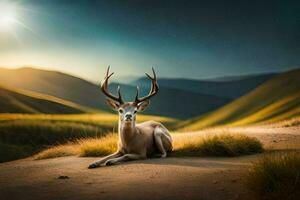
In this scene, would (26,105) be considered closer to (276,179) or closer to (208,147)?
(208,147)

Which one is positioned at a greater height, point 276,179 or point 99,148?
point 99,148

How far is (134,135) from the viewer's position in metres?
15.2

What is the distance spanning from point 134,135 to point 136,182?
185 inches

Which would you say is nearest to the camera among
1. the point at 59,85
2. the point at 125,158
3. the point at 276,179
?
the point at 276,179

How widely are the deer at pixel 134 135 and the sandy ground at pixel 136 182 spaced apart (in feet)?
2.49

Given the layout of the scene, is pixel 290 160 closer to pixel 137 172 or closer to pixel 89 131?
pixel 137 172

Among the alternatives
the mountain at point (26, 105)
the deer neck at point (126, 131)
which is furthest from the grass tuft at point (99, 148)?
the mountain at point (26, 105)

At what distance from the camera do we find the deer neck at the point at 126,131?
583 inches

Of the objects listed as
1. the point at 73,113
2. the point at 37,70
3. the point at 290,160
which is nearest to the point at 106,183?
the point at 290,160

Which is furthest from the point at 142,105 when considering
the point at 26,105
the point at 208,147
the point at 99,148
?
the point at 26,105

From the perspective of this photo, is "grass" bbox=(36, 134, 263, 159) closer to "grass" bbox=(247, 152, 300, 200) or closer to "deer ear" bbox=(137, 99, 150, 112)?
"deer ear" bbox=(137, 99, 150, 112)

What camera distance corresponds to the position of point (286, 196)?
8531mm

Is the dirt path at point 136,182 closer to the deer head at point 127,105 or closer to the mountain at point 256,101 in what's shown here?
the deer head at point 127,105

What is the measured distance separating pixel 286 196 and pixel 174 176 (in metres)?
3.03
